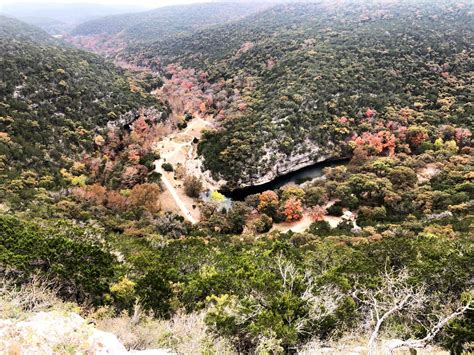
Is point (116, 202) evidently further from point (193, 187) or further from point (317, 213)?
point (317, 213)

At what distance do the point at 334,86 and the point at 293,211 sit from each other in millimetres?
40187

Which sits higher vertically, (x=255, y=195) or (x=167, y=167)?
(x=167, y=167)

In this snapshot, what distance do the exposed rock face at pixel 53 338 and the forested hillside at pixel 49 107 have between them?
1406 inches

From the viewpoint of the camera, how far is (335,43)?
100062mm

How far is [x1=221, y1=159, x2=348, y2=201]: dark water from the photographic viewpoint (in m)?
56.4

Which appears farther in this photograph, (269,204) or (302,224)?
(269,204)

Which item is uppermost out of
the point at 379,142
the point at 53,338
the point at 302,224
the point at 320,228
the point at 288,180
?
the point at 53,338

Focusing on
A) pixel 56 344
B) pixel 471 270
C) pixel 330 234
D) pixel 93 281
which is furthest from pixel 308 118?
pixel 56 344

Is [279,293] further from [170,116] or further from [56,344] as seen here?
[170,116]

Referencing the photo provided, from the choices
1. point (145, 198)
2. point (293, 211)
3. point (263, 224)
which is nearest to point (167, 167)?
point (145, 198)

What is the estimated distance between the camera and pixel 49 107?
59.9 m

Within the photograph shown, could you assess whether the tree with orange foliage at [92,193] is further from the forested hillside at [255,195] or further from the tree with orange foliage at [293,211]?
the tree with orange foliage at [293,211]

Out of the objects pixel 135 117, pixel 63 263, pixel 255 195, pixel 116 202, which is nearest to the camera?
pixel 63 263

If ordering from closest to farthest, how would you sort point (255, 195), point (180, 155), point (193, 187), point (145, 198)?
point (145, 198)
point (255, 195)
point (193, 187)
point (180, 155)
